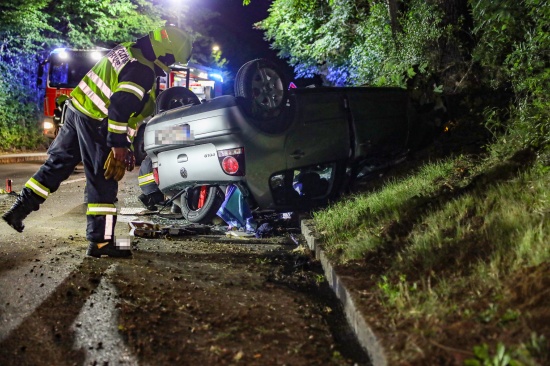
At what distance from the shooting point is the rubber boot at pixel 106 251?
182 inches

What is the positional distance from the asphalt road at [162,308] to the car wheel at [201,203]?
1073mm

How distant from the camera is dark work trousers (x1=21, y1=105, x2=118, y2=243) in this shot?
466cm

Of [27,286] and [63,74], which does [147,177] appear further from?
[63,74]

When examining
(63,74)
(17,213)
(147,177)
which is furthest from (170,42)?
(63,74)

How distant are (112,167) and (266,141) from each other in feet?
5.41

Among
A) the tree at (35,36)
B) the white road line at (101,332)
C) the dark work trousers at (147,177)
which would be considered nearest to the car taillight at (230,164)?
the dark work trousers at (147,177)

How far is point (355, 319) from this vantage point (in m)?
3.10

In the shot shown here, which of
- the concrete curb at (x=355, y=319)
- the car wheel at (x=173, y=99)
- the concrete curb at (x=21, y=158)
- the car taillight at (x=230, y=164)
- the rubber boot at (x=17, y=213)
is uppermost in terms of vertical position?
the car wheel at (x=173, y=99)

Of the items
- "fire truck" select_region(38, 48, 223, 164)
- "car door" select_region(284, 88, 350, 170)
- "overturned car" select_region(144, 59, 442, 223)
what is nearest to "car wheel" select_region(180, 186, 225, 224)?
"overturned car" select_region(144, 59, 442, 223)

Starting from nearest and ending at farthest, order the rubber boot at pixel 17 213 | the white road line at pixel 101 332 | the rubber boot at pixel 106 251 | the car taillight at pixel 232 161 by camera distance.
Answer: the white road line at pixel 101 332, the rubber boot at pixel 106 251, the rubber boot at pixel 17 213, the car taillight at pixel 232 161

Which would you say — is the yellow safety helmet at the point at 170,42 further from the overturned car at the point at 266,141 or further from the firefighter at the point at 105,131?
the overturned car at the point at 266,141

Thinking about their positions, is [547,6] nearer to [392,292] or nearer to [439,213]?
[439,213]

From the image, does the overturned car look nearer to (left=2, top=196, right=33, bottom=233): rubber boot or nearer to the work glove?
the work glove

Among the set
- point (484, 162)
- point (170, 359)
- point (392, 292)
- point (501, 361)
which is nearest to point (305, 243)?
point (484, 162)
